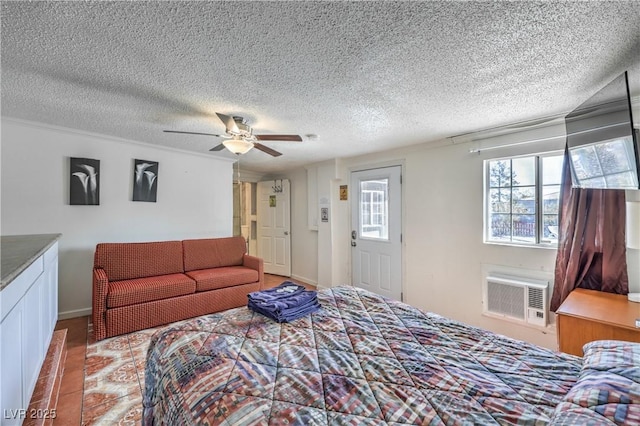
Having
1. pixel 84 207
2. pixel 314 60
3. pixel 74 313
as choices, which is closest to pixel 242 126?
pixel 314 60

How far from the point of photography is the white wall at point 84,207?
2844 millimetres

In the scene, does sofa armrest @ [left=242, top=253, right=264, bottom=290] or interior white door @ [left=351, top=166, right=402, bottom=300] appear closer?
interior white door @ [left=351, top=166, right=402, bottom=300]

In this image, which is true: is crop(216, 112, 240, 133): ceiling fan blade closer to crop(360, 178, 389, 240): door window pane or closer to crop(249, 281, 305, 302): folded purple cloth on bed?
crop(249, 281, 305, 302): folded purple cloth on bed

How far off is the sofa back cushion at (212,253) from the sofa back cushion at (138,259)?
114 millimetres

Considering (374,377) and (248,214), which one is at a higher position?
(248,214)

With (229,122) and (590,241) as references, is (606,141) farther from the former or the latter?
(229,122)

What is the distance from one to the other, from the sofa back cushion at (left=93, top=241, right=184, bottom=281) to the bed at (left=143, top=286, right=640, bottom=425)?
2.21 m

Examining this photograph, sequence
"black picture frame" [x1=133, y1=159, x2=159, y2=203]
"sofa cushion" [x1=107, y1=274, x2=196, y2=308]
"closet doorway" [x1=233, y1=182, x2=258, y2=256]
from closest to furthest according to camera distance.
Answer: "sofa cushion" [x1=107, y1=274, x2=196, y2=308]
"black picture frame" [x1=133, y1=159, x2=159, y2=203]
"closet doorway" [x1=233, y1=182, x2=258, y2=256]

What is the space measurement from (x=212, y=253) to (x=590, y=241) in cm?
413

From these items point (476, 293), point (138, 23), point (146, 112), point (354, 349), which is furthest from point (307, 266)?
point (138, 23)

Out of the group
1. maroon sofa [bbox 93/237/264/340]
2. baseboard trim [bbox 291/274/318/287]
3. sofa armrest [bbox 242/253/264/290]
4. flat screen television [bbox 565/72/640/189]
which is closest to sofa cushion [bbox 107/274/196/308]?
maroon sofa [bbox 93/237/264/340]

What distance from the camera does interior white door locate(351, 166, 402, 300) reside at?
3703mm

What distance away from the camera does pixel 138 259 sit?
325 centimetres

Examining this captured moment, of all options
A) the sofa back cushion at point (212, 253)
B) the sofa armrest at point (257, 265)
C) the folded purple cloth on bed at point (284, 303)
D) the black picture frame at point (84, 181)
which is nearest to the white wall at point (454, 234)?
the sofa armrest at point (257, 265)
